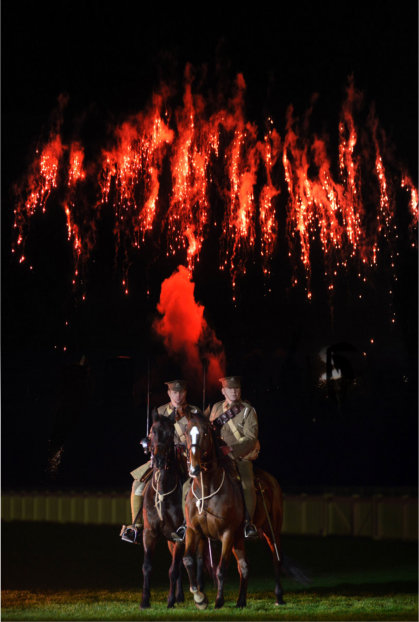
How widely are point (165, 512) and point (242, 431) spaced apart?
6.06ft

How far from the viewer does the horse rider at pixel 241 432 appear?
1875 cm

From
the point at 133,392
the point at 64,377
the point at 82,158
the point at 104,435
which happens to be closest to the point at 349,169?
the point at 82,158

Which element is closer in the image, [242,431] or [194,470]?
[194,470]

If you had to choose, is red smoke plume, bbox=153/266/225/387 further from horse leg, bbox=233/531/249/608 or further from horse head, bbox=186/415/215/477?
horse head, bbox=186/415/215/477

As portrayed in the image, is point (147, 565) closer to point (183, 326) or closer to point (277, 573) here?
point (277, 573)

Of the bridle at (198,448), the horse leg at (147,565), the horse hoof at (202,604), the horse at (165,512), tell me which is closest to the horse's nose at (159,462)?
the horse at (165,512)

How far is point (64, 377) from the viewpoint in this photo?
194 feet

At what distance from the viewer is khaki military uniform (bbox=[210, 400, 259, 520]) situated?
18.8 metres

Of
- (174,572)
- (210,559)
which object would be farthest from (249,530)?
(174,572)

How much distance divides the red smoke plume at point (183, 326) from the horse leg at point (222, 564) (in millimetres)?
26824

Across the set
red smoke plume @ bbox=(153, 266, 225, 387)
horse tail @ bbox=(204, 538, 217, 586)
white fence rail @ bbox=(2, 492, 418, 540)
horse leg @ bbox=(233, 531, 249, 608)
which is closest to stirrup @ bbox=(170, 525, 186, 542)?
horse tail @ bbox=(204, 538, 217, 586)

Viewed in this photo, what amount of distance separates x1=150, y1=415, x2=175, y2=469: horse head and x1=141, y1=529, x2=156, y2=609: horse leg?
4.84ft

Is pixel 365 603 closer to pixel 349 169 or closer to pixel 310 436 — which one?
pixel 349 169

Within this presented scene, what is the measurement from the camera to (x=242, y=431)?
18.8 metres
